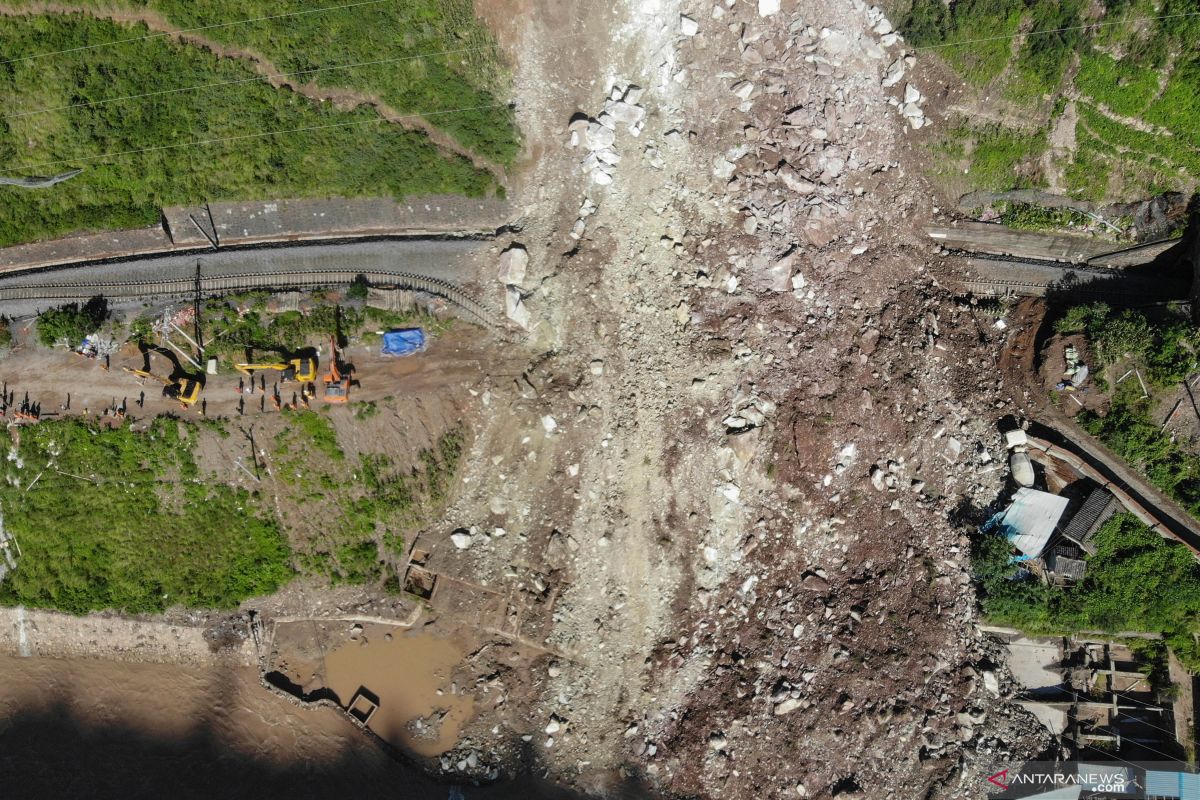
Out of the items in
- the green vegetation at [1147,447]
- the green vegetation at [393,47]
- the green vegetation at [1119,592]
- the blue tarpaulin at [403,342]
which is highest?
the green vegetation at [393,47]

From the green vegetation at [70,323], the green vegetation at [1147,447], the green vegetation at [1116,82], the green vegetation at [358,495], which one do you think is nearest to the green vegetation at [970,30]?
the green vegetation at [1116,82]

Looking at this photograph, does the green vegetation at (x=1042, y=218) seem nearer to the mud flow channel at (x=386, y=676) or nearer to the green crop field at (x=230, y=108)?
the green crop field at (x=230, y=108)

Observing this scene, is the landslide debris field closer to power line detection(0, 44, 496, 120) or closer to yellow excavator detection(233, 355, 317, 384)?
yellow excavator detection(233, 355, 317, 384)

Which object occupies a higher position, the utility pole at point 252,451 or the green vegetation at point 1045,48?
the green vegetation at point 1045,48

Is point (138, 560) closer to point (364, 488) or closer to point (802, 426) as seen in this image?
point (364, 488)

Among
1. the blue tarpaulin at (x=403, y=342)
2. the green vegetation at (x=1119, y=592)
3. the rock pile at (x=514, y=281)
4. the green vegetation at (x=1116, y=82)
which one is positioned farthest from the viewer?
the green vegetation at (x=1116, y=82)
